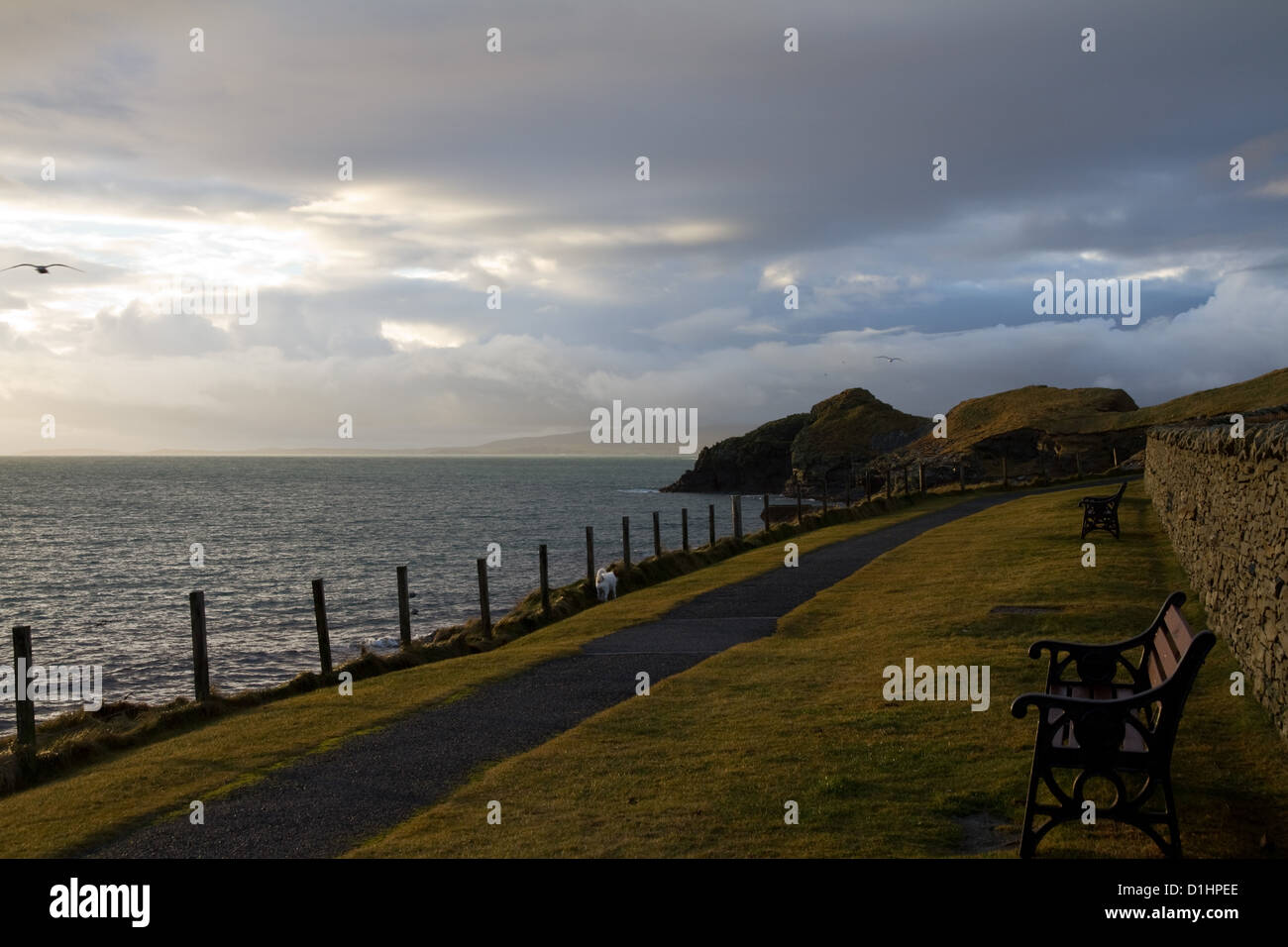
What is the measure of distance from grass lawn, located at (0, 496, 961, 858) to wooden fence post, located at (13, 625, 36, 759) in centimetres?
80

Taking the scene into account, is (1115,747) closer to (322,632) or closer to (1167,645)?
A: (1167,645)

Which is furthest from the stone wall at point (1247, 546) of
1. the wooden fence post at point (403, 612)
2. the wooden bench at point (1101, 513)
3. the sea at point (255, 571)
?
the sea at point (255, 571)

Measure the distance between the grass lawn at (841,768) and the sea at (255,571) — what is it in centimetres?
1579

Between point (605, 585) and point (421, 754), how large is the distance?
15.6 metres

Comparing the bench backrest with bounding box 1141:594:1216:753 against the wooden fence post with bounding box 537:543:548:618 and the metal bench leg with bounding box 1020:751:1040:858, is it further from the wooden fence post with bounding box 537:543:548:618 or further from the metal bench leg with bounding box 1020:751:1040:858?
the wooden fence post with bounding box 537:543:548:618

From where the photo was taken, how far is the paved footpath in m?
8.26

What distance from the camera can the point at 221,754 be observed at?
1165 cm

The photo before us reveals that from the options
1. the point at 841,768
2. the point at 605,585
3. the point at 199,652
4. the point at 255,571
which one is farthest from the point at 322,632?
the point at 255,571

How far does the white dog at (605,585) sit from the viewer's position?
85.7 ft

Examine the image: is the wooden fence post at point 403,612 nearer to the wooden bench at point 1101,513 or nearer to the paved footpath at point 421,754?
the paved footpath at point 421,754

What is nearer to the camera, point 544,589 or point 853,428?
point 544,589

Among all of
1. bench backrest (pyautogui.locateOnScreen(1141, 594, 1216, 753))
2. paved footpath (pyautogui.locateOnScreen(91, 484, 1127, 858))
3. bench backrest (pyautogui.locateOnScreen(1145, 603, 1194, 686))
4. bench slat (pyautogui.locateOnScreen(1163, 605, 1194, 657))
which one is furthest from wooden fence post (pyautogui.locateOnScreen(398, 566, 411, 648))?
bench slat (pyautogui.locateOnScreen(1163, 605, 1194, 657))

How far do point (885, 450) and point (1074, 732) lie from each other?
125858 mm
